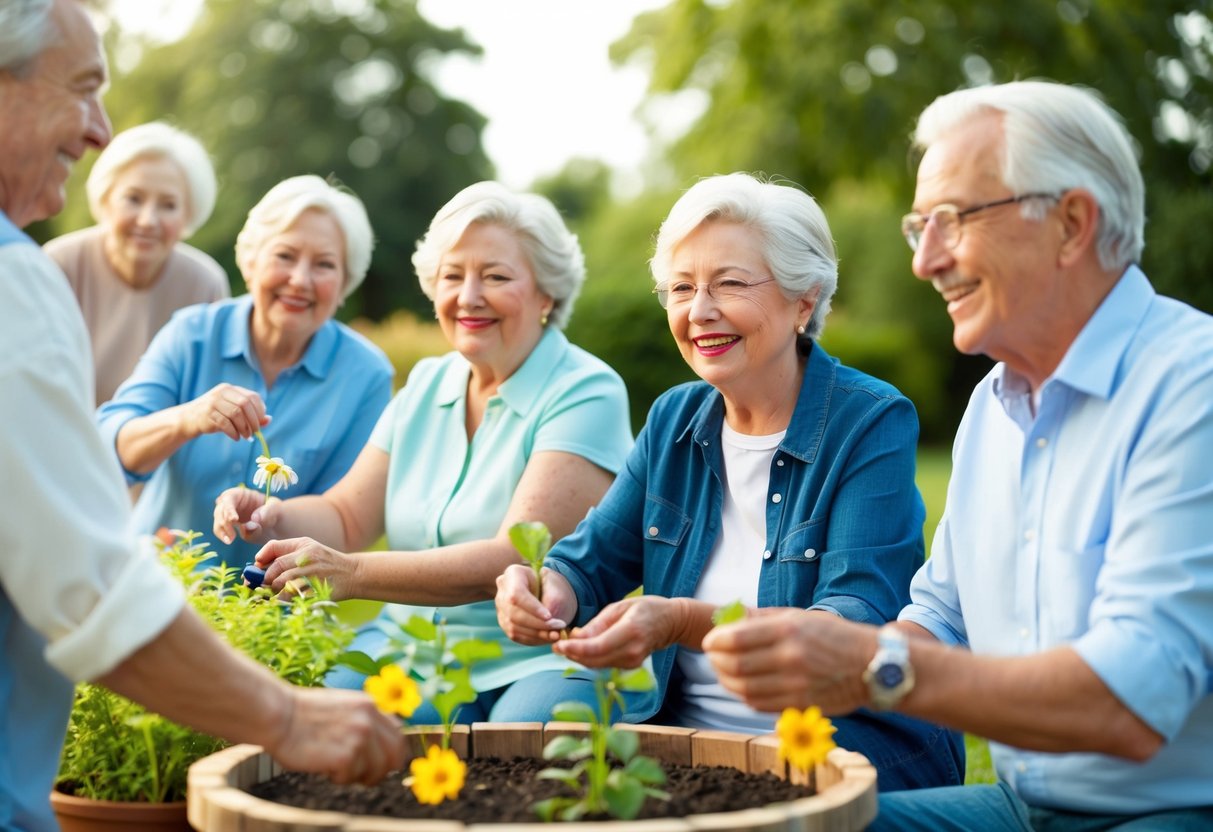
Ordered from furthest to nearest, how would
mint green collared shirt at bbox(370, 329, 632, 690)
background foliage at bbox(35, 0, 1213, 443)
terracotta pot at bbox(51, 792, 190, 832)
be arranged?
background foliage at bbox(35, 0, 1213, 443) → mint green collared shirt at bbox(370, 329, 632, 690) → terracotta pot at bbox(51, 792, 190, 832)

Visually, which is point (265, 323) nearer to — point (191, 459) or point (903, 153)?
point (191, 459)

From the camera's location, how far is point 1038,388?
7.68 feet

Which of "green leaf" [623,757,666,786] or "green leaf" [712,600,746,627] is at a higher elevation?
"green leaf" [712,600,746,627]

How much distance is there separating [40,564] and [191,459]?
2372mm

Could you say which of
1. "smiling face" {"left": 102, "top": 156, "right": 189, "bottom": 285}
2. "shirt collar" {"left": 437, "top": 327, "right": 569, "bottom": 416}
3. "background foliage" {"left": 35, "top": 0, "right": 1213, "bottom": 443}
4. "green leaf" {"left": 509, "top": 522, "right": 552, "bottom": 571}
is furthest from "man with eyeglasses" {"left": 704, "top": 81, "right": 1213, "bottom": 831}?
"background foliage" {"left": 35, "top": 0, "right": 1213, "bottom": 443}

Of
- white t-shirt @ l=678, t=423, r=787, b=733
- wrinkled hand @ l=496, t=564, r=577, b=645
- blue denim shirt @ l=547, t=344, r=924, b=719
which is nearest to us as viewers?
wrinkled hand @ l=496, t=564, r=577, b=645

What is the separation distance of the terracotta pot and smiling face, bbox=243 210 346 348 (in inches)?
81.6

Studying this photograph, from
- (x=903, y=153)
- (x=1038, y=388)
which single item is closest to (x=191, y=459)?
(x=1038, y=388)

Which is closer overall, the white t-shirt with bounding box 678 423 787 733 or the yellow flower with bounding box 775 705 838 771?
the yellow flower with bounding box 775 705 838 771

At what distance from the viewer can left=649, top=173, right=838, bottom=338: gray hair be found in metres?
2.98

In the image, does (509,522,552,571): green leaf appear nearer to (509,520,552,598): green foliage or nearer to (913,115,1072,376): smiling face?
(509,520,552,598): green foliage

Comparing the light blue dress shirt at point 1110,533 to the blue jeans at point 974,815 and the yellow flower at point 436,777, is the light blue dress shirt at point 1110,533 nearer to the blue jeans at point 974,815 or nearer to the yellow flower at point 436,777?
the blue jeans at point 974,815

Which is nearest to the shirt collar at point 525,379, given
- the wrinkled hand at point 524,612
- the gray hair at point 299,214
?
the gray hair at point 299,214

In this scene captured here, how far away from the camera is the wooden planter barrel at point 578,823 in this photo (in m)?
1.74
